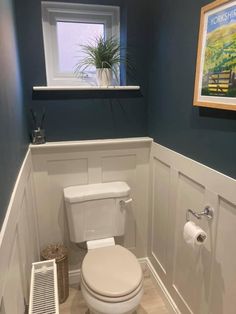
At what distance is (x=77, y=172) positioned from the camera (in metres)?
1.89

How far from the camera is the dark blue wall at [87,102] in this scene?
166 cm

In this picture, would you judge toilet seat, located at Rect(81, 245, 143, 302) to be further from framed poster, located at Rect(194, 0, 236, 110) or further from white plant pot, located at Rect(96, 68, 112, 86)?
white plant pot, located at Rect(96, 68, 112, 86)

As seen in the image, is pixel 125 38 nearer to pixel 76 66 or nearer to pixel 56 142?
pixel 76 66

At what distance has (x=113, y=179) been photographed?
1975 mm

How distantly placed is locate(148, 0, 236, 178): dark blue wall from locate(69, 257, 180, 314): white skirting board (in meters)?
1.04

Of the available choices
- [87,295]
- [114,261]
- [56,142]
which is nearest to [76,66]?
[56,142]

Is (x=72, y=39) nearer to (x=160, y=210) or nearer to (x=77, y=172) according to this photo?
(x=77, y=172)

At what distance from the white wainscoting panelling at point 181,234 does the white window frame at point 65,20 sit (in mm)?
866

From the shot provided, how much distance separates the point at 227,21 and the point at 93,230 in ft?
4.83

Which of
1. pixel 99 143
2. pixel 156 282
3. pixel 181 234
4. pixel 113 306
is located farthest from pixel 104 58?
pixel 156 282

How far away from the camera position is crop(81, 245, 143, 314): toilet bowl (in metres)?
1.35

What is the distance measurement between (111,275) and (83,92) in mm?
1209

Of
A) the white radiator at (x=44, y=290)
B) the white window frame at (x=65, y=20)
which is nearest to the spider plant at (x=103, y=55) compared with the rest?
the white window frame at (x=65, y=20)

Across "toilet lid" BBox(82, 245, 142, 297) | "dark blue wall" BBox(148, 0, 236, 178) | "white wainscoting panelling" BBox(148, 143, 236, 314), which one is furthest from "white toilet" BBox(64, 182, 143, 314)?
"dark blue wall" BBox(148, 0, 236, 178)
